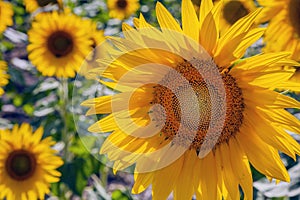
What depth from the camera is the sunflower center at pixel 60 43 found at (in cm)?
230

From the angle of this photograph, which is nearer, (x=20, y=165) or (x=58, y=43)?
(x=20, y=165)

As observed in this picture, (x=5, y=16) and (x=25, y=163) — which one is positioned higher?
(x=5, y=16)

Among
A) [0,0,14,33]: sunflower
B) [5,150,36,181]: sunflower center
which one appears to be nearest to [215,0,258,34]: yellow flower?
[5,150,36,181]: sunflower center

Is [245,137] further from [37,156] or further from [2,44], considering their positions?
[2,44]

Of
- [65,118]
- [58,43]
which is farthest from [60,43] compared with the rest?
[65,118]

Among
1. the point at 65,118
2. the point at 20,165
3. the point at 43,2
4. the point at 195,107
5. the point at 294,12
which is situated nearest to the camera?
the point at 195,107

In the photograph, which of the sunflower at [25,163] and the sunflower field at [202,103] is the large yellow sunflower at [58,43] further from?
the sunflower field at [202,103]

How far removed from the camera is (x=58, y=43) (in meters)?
2.30

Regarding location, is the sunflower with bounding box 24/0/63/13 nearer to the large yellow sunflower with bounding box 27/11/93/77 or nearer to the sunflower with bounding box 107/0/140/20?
the large yellow sunflower with bounding box 27/11/93/77

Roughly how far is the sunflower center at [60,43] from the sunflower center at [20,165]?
0.49 m

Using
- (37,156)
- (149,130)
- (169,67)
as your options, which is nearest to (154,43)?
(169,67)

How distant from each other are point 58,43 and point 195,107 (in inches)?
50.2

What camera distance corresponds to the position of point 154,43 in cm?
111

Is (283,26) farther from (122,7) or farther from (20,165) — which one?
(122,7)
